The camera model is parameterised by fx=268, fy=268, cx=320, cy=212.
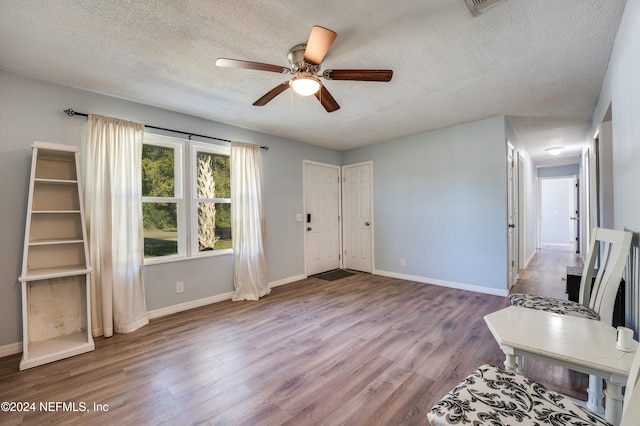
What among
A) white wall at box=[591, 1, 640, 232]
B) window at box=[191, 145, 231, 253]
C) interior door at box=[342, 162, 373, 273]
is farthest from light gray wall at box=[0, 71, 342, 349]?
white wall at box=[591, 1, 640, 232]

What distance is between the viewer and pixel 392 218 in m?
4.93

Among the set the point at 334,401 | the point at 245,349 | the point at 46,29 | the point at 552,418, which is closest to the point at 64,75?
the point at 46,29

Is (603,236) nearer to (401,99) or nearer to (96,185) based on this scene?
(401,99)

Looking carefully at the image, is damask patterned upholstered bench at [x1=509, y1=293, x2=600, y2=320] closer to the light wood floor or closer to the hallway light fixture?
the light wood floor

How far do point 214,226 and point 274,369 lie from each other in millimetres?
2281

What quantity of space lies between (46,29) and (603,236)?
4.24 metres

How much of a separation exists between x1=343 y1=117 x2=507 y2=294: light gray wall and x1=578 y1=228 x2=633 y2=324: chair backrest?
165 cm

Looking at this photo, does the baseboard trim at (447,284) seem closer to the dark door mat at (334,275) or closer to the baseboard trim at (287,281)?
the dark door mat at (334,275)

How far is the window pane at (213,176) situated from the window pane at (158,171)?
0.34 meters

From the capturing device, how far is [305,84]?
2074 mm

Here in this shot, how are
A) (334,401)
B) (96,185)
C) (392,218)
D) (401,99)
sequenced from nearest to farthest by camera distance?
(334,401), (96,185), (401,99), (392,218)

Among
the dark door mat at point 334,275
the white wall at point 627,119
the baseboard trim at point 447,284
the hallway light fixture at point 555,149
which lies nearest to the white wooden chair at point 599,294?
the white wall at point 627,119

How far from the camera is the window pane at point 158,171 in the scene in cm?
324

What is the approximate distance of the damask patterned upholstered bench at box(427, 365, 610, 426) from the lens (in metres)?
0.97
